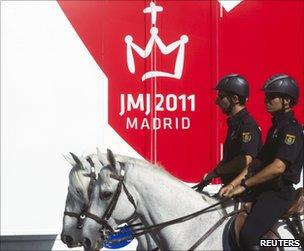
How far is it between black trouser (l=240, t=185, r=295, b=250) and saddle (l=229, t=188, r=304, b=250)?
4 centimetres

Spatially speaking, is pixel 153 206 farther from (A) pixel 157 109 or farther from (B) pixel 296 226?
(A) pixel 157 109

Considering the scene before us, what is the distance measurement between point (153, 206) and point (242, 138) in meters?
1.00

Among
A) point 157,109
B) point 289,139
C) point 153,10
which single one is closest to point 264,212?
point 289,139

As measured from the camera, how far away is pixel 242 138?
18.4ft

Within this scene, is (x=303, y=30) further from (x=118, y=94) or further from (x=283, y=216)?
(x=283, y=216)

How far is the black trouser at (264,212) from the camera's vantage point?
480 cm

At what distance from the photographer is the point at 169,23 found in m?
8.41

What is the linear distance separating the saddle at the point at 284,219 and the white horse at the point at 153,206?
12 cm

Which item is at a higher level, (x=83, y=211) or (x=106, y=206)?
(x=106, y=206)

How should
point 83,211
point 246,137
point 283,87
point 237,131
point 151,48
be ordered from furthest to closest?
1. point 151,48
2. point 237,131
3. point 246,137
4. point 83,211
5. point 283,87

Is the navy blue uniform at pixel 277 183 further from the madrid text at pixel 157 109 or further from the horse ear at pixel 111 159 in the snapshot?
the madrid text at pixel 157 109

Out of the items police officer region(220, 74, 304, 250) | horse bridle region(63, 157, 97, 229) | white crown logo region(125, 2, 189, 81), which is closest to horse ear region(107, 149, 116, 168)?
horse bridle region(63, 157, 97, 229)

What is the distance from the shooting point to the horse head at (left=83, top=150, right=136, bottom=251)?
4840 mm

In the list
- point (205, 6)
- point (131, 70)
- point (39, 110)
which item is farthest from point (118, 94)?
point (205, 6)
